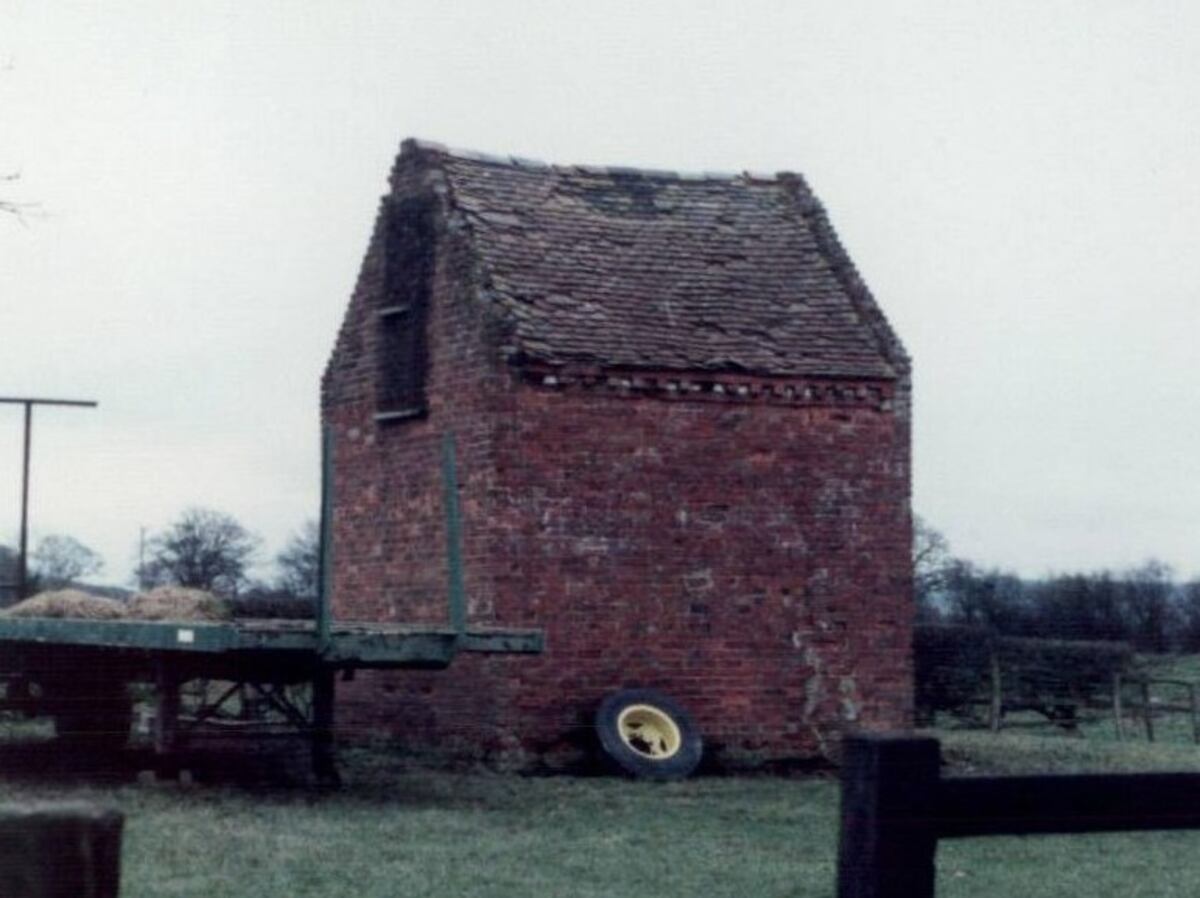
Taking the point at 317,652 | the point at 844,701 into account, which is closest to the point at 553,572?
the point at 844,701

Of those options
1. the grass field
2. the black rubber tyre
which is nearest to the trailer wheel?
the grass field

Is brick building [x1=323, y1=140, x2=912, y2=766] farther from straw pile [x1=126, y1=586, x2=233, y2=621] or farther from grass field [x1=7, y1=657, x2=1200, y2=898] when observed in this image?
straw pile [x1=126, y1=586, x2=233, y2=621]

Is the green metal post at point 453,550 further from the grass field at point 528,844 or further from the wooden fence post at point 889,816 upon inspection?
the wooden fence post at point 889,816

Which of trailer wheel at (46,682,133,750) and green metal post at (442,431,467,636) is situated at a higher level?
green metal post at (442,431,467,636)

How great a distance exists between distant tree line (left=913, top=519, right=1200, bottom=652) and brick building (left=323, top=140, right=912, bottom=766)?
33.2m

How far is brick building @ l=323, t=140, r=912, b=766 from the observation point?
1822 cm

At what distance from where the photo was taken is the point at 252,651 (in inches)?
553

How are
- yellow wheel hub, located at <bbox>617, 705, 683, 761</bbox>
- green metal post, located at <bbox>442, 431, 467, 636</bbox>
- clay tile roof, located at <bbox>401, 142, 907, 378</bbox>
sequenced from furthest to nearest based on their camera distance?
1. clay tile roof, located at <bbox>401, 142, 907, 378</bbox>
2. yellow wheel hub, located at <bbox>617, 705, 683, 761</bbox>
3. green metal post, located at <bbox>442, 431, 467, 636</bbox>

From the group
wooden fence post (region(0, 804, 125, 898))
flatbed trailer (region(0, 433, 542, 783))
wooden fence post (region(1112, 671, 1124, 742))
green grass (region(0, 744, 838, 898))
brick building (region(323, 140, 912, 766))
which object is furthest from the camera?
wooden fence post (region(1112, 671, 1124, 742))

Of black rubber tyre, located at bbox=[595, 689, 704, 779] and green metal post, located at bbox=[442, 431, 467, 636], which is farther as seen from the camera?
black rubber tyre, located at bbox=[595, 689, 704, 779]

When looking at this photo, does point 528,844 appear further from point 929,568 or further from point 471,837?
point 929,568

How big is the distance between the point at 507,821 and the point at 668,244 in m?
8.60

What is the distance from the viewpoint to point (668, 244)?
2047cm

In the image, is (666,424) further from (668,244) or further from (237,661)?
(237,661)
